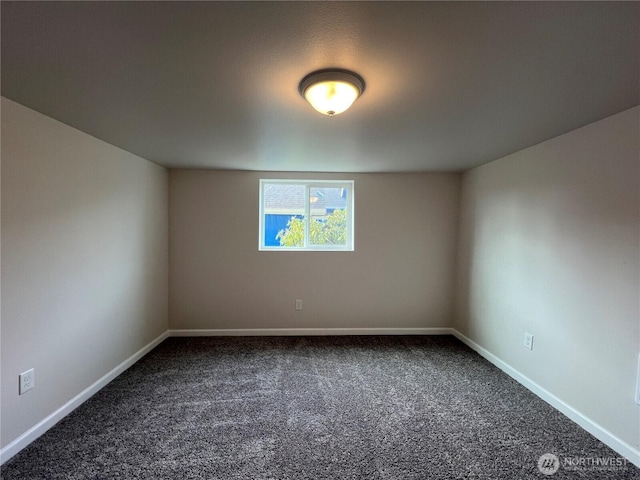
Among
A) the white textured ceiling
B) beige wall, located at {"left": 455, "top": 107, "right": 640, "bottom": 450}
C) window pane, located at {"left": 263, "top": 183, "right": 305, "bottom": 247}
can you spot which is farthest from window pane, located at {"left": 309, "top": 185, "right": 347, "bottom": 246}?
beige wall, located at {"left": 455, "top": 107, "right": 640, "bottom": 450}

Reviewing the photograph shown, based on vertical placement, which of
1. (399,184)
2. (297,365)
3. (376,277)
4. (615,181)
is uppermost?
(399,184)

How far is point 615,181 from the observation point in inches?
69.6

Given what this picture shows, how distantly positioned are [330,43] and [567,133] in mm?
1980

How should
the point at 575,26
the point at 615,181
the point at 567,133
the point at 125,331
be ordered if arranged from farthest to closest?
1. the point at 125,331
2. the point at 567,133
3. the point at 615,181
4. the point at 575,26

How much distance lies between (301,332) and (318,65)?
2992 millimetres

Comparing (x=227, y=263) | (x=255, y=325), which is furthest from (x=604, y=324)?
(x=227, y=263)

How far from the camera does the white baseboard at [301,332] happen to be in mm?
3490

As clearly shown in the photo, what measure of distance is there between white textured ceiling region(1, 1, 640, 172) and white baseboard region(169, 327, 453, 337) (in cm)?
233

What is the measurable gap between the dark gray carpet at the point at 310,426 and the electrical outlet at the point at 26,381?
13.2 inches

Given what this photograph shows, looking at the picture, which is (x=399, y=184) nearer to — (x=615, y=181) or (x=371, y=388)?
(x=615, y=181)

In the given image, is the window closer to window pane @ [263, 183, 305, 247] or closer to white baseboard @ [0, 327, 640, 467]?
window pane @ [263, 183, 305, 247]

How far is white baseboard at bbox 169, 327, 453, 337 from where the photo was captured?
3490mm

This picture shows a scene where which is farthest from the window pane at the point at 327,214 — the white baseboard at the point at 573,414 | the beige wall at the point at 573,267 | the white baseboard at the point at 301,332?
the white baseboard at the point at 573,414

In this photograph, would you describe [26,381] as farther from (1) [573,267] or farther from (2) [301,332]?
(1) [573,267]
